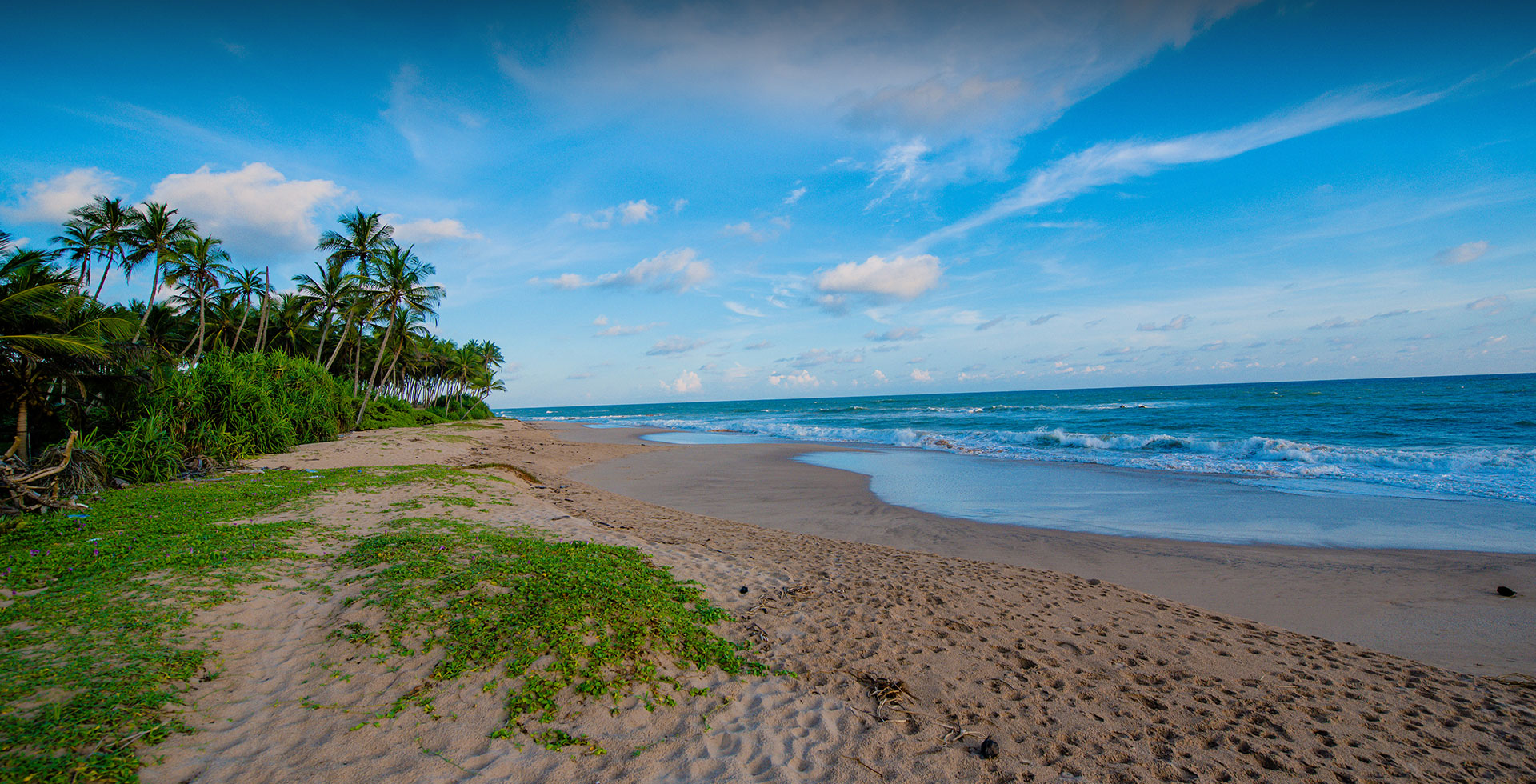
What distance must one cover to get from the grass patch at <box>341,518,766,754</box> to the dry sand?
0.59 ft

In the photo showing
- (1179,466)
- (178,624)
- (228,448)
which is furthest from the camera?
(1179,466)

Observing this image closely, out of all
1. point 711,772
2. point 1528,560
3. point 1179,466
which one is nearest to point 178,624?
point 711,772

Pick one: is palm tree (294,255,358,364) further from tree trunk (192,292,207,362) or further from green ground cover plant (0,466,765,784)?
green ground cover plant (0,466,765,784)

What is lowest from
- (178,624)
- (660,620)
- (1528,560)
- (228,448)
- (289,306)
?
(1528,560)

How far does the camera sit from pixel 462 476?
1223 cm

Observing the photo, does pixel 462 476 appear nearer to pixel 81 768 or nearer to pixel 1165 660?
pixel 81 768

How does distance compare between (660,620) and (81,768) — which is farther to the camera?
(660,620)

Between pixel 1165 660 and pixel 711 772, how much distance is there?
4.06 meters

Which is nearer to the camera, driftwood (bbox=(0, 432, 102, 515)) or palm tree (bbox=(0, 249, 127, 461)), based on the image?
driftwood (bbox=(0, 432, 102, 515))

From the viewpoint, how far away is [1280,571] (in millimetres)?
7555

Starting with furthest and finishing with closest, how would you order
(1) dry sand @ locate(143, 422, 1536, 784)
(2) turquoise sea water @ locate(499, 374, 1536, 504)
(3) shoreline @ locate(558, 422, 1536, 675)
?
(2) turquoise sea water @ locate(499, 374, 1536, 504), (3) shoreline @ locate(558, 422, 1536, 675), (1) dry sand @ locate(143, 422, 1536, 784)

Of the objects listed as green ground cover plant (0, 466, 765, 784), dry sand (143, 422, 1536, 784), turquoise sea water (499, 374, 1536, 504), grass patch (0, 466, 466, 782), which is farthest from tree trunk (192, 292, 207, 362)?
turquoise sea water (499, 374, 1536, 504)

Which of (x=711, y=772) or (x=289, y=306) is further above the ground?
(x=289, y=306)

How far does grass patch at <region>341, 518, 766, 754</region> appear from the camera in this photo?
4.03m
